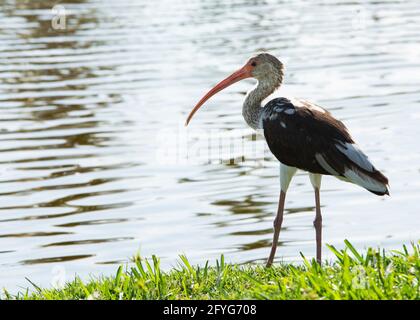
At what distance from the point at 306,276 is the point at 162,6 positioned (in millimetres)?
26244

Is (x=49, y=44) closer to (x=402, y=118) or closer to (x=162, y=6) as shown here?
(x=162, y=6)

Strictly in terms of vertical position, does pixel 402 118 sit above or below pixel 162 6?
below

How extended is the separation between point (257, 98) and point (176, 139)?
20.5 ft

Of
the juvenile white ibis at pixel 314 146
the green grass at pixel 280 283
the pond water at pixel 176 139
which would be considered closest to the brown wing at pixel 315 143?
the juvenile white ibis at pixel 314 146

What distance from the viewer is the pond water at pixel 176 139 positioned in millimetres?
11680

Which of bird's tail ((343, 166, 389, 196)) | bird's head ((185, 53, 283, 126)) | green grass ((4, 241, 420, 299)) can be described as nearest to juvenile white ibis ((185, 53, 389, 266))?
bird's tail ((343, 166, 389, 196))

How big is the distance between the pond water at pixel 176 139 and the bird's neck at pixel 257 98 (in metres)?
1.49

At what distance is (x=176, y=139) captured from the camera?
16.4 metres

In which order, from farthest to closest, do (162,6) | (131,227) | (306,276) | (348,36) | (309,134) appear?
1. (162,6)
2. (348,36)
3. (131,227)
4. (309,134)
5. (306,276)

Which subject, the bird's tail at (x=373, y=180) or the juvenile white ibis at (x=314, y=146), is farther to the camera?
the juvenile white ibis at (x=314, y=146)

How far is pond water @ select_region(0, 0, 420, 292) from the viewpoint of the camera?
11680 mm

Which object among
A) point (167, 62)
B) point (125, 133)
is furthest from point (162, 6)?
point (125, 133)

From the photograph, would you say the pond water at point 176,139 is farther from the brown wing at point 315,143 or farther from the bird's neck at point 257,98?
the brown wing at point 315,143

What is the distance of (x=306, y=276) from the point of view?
23.4ft
